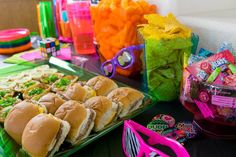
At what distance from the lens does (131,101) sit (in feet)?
2.23

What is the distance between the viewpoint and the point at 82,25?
1.19 metres

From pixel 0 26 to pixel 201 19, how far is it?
167 cm

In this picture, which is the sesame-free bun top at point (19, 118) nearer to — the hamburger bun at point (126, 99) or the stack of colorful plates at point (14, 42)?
the hamburger bun at point (126, 99)

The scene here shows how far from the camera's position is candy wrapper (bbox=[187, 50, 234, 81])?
21.6 inches

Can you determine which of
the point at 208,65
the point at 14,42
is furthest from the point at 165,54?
the point at 14,42

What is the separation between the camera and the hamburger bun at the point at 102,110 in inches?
24.0

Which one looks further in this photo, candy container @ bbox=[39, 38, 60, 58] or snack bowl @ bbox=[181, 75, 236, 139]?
candy container @ bbox=[39, 38, 60, 58]

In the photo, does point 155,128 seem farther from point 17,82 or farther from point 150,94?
point 17,82

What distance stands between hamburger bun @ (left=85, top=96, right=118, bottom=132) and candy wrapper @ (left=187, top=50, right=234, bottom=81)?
21cm

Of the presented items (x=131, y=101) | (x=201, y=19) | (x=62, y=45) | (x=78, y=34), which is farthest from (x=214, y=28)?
(x=62, y=45)

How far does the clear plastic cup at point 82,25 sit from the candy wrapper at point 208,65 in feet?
2.36

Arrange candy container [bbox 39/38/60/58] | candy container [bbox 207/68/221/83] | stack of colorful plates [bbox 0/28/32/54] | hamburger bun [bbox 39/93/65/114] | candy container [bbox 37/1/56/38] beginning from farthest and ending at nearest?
candy container [bbox 37/1/56/38] → stack of colorful plates [bbox 0/28/32/54] → candy container [bbox 39/38/60/58] → hamburger bun [bbox 39/93/65/114] → candy container [bbox 207/68/221/83]

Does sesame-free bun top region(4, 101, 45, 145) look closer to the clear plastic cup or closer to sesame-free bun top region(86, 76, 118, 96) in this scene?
sesame-free bun top region(86, 76, 118, 96)

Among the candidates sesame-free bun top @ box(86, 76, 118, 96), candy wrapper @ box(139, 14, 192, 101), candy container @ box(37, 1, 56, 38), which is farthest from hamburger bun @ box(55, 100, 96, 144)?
candy container @ box(37, 1, 56, 38)
